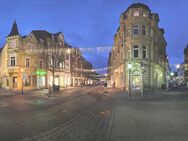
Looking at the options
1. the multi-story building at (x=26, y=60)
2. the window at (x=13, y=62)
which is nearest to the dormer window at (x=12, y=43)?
the multi-story building at (x=26, y=60)

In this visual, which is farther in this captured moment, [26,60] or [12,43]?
[26,60]

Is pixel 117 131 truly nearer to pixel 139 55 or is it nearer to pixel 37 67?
pixel 139 55

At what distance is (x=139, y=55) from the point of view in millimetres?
38969

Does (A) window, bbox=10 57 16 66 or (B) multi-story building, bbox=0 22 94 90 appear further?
(A) window, bbox=10 57 16 66

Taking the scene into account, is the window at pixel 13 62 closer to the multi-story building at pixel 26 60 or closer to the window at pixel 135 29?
the multi-story building at pixel 26 60

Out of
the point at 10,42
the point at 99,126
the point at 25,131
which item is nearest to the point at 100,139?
the point at 99,126

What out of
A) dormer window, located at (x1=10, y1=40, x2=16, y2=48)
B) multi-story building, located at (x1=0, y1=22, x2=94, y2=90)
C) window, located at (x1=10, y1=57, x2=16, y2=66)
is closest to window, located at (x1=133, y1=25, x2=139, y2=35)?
multi-story building, located at (x1=0, y1=22, x2=94, y2=90)

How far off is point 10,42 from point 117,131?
146 ft

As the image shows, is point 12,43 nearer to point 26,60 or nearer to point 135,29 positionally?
point 26,60

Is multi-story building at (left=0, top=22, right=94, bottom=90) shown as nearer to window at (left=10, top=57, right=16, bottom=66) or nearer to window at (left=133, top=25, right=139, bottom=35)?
window at (left=10, top=57, right=16, bottom=66)

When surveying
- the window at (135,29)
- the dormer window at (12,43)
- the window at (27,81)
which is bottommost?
the window at (27,81)

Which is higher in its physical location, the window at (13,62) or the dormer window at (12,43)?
the dormer window at (12,43)

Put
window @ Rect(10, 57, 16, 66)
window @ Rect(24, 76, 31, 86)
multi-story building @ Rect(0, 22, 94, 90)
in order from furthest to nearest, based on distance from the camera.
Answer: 1. window @ Rect(24, 76, 31, 86)
2. window @ Rect(10, 57, 16, 66)
3. multi-story building @ Rect(0, 22, 94, 90)

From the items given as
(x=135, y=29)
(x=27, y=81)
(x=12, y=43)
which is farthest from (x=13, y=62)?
(x=135, y=29)
